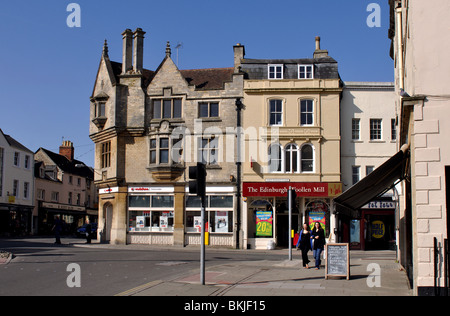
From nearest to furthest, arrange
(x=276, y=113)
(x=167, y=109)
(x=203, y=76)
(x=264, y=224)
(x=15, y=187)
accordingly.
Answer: (x=264, y=224), (x=276, y=113), (x=167, y=109), (x=203, y=76), (x=15, y=187)

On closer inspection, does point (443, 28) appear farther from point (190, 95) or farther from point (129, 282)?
point (190, 95)

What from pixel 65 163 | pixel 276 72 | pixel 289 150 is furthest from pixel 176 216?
pixel 65 163

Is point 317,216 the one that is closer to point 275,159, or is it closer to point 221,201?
point 275,159

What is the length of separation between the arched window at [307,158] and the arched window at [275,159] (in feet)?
4.90

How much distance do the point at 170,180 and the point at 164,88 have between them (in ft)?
21.1

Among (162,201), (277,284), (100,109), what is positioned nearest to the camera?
(277,284)

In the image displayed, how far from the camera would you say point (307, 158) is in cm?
3356

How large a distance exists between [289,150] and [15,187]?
31424 millimetres

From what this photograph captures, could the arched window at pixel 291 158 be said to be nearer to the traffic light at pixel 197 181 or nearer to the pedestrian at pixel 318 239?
the pedestrian at pixel 318 239

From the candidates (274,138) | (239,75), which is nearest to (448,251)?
(274,138)

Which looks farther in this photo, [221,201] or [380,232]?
[221,201]

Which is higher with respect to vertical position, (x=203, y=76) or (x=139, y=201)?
(x=203, y=76)

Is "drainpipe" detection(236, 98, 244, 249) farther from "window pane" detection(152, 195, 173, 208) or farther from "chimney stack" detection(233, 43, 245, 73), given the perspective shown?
"window pane" detection(152, 195, 173, 208)

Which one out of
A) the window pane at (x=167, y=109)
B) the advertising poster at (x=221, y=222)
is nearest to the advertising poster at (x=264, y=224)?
the advertising poster at (x=221, y=222)
